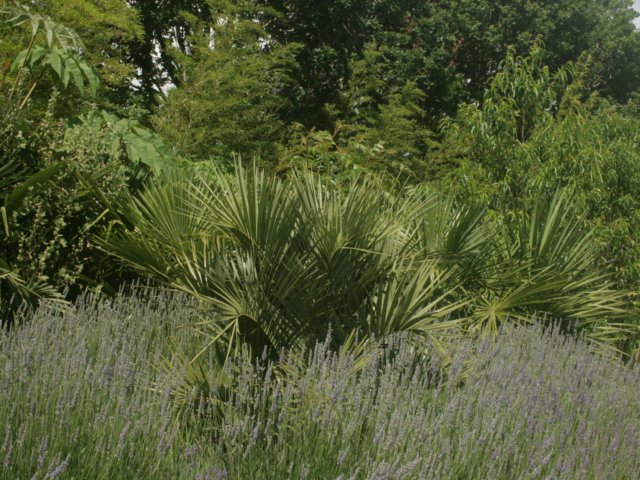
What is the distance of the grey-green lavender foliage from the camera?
2.69 metres

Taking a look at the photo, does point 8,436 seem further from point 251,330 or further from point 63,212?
point 63,212

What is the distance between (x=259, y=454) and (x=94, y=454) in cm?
59

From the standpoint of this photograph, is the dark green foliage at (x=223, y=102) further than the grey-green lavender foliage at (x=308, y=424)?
Yes

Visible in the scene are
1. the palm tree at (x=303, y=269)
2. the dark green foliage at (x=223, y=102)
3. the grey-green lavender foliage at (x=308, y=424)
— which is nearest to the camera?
the grey-green lavender foliage at (x=308, y=424)

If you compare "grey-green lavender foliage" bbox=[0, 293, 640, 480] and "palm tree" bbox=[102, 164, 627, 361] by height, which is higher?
"palm tree" bbox=[102, 164, 627, 361]

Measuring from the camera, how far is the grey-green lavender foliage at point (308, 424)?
8.83 feet

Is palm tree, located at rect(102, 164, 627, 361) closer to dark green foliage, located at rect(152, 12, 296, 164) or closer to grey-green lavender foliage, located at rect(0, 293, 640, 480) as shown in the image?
grey-green lavender foliage, located at rect(0, 293, 640, 480)

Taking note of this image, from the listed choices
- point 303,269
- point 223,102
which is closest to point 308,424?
point 303,269

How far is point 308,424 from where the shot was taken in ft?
9.71

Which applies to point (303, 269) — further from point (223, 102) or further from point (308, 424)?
point (223, 102)

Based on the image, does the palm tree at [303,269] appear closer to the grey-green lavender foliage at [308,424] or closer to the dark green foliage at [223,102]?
the grey-green lavender foliage at [308,424]

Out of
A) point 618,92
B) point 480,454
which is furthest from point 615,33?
point 480,454

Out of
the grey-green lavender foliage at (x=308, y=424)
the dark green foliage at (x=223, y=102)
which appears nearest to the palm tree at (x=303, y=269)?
the grey-green lavender foliage at (x=308, y=424)

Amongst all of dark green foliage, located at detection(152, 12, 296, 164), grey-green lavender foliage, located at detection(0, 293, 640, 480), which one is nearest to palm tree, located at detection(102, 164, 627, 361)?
grey-green lavender foliage, located at detection(0, 293, 640, 480)
